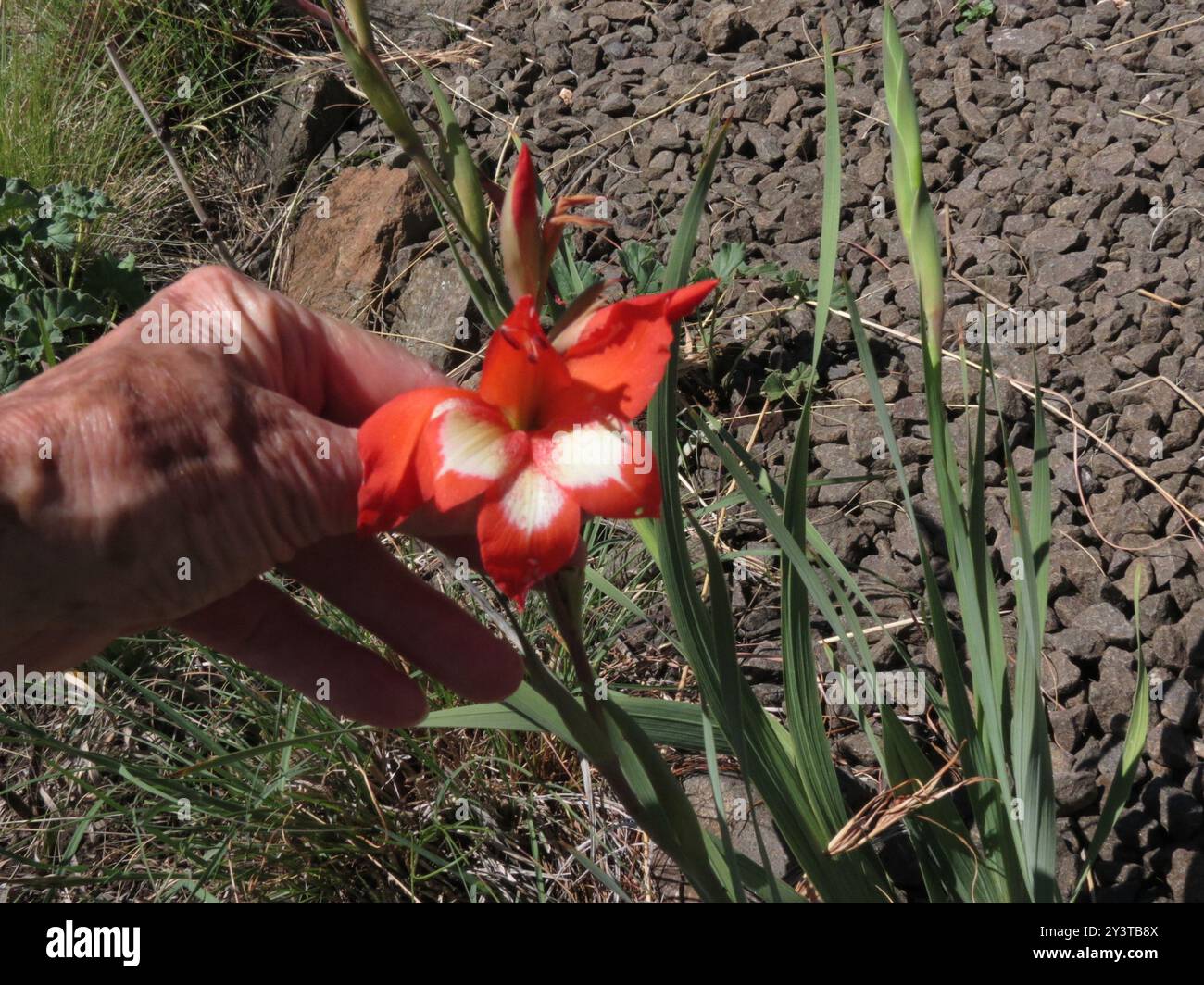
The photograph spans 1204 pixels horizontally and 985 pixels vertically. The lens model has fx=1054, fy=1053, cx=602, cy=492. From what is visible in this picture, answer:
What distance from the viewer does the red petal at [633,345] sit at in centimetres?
65

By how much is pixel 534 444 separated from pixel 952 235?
71.2 inches

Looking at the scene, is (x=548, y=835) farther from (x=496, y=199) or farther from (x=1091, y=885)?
(x=496, y=199)

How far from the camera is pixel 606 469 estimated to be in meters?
0.65

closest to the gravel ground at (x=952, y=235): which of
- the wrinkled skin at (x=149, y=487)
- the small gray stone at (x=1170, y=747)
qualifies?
the small gray stone at (x=1170, y=747)

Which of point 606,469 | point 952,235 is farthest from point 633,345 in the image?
point 952,235

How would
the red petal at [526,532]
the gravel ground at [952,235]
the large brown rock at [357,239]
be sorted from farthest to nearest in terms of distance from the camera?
the large brown rock at [357,239]
the gravel ground at [952,235]
the red petal at [526,532]

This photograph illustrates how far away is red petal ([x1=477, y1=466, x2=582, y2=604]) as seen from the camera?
0.63 meters

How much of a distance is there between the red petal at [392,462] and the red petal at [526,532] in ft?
0.17

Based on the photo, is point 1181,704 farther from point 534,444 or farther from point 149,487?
point 149,487

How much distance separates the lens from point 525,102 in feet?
9.39

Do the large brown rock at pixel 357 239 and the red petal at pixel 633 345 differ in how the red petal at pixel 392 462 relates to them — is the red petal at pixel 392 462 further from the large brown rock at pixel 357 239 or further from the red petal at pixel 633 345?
the large brown rock at pixel 357 239

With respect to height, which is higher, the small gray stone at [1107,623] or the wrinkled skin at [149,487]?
the wrinkled skin at [149,487]

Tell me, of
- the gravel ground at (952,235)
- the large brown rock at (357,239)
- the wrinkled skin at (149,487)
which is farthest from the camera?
the large brown rock at (357,239)

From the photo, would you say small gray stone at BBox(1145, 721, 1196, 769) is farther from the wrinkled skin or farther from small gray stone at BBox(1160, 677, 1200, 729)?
the wrinkled skin
